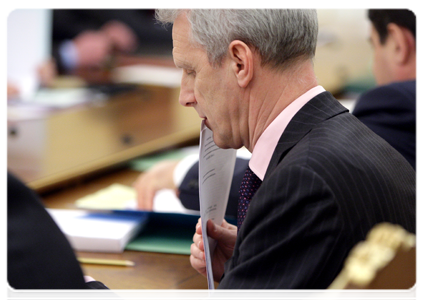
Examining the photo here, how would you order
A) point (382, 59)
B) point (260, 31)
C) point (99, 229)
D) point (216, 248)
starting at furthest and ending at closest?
point (382, 59), point (99, 229), point (216, 248), point (260, 31)

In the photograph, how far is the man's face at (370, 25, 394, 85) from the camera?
1759 millimetres

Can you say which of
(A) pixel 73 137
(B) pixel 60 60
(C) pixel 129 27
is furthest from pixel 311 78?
(C) pixel 129 27

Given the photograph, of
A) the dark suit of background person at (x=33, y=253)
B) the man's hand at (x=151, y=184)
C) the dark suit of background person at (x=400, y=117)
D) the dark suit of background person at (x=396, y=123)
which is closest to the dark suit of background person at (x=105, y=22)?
the man's hand at (x=151, y=184)

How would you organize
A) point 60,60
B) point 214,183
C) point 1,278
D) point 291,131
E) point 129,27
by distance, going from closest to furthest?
point 1,278
point 291,131
point 214,183
point 60,60
point 129,27

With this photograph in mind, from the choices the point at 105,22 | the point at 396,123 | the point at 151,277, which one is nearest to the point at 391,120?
the point at 396,123

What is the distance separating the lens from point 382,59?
179 cm

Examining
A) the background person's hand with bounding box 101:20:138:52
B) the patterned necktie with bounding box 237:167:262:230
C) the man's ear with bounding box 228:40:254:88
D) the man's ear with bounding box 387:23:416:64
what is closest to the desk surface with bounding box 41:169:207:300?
the patterned necktie with bounding box 237:167:262:230

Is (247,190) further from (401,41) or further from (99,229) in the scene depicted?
(401,41)

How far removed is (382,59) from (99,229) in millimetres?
1077

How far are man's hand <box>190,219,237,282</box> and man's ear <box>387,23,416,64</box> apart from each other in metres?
0.92

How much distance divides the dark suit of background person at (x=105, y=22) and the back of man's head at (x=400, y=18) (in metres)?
2.57

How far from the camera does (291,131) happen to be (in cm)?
88

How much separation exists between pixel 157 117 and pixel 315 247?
1787 mm
